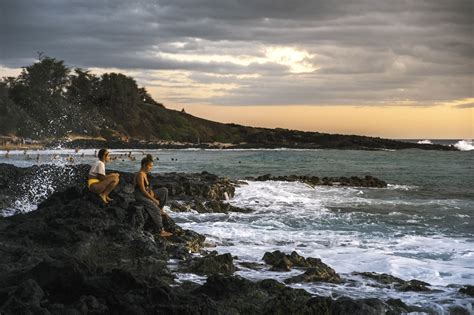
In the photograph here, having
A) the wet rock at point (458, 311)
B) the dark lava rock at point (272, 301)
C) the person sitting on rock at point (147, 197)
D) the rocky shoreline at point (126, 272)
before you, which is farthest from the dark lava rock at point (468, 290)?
the person sitting on rock at point (147, 197)

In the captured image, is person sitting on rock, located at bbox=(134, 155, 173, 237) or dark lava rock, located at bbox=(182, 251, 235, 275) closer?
dark lava rock, located at bbox=(182, 251, 235, 275)

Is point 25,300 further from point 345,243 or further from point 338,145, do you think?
point 338,145

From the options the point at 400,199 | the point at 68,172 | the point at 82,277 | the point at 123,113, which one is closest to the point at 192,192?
the point at 68,172

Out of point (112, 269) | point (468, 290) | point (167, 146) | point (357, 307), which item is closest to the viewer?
point (357, 307)

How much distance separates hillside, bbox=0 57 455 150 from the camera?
98062 mm

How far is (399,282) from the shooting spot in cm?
1021

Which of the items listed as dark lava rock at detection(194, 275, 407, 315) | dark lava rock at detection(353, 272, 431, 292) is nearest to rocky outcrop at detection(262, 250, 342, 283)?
dark lava rock at detection(353, 272, 431, 292)

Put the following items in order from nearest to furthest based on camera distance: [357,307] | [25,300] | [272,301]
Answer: [25,300] < [357,307] < [272,301]

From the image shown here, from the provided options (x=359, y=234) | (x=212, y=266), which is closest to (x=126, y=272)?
(x=212, y=266)

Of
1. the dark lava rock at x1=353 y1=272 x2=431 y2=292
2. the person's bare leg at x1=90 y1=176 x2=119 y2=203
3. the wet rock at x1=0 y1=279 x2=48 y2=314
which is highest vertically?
the person's bare leg at x1=90 y1=176 x2=119 y2=203

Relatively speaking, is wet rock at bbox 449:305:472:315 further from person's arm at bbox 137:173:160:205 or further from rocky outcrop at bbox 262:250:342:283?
person's arm at bbox 137:173:160:205

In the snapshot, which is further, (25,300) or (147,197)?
(147,197)

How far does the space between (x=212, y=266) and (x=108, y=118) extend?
4309 inches

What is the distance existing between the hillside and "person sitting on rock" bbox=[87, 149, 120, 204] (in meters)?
76.8
